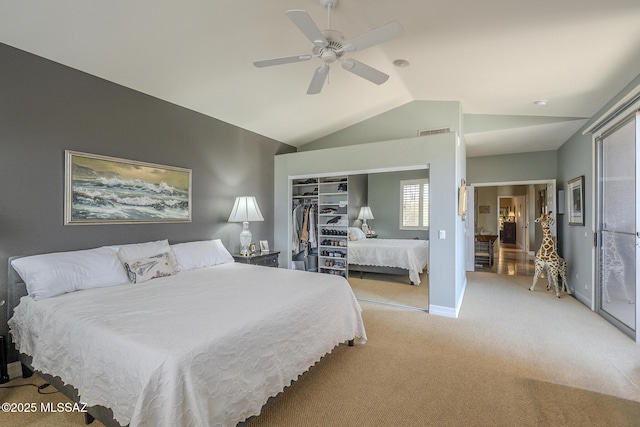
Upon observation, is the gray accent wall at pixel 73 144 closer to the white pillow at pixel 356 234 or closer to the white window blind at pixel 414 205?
the white pillow at pixel 356 234

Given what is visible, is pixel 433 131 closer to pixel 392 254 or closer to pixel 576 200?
pixel 392 254

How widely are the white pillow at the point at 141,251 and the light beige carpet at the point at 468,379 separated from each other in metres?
1.19

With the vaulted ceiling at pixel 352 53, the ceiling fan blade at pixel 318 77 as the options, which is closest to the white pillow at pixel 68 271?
the vaulted ceiling at pixel 352 53

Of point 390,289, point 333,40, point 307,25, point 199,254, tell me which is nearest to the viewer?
point 307,25

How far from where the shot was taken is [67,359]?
1872 mm

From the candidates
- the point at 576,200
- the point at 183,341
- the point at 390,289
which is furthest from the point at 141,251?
the point at 576,200

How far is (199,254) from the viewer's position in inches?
145

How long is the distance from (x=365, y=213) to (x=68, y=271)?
4.39 meters

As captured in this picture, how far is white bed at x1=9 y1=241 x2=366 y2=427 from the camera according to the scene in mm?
1398

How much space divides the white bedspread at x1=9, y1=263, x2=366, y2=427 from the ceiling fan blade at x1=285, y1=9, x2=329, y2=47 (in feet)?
6.15

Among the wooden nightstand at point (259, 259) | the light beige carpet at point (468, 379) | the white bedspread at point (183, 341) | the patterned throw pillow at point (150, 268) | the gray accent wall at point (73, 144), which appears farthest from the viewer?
the wooden nightstand at point (259, 259)

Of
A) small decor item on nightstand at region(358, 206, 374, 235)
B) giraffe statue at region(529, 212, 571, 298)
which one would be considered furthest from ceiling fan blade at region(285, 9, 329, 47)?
giraffe statue at region(529, 212, 571, 298)

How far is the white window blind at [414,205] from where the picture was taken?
Answer: 527cm

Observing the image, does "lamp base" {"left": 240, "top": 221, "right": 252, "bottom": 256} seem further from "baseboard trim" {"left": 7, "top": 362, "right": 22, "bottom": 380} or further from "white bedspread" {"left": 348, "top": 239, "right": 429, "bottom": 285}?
"baseboard trim" {"left": 7, "top": 362, "right": 22, "bottom": 380}
